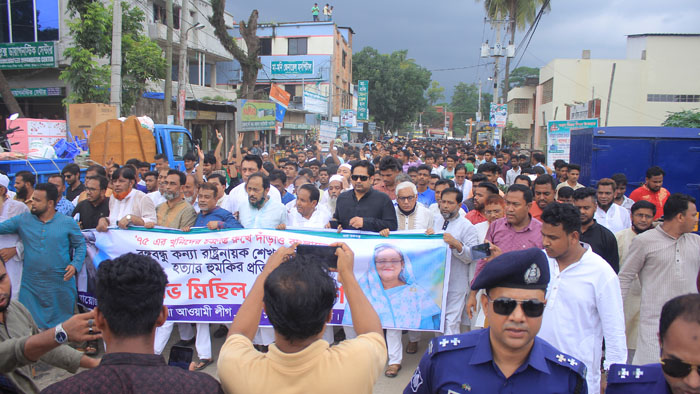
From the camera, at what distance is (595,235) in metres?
4.68

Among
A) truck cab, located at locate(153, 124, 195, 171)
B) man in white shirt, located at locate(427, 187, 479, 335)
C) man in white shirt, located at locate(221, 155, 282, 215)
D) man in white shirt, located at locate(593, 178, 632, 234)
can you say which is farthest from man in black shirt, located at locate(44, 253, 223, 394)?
truck cab, located at locate(153, 124, 195, 171)

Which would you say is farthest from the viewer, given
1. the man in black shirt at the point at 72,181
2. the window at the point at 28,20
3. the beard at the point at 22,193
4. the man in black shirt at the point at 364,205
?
the window at the point at 28,20

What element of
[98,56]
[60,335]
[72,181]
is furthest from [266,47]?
[60,335]

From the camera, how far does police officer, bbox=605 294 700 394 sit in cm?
173

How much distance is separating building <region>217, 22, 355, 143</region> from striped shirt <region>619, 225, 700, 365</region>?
3354cm

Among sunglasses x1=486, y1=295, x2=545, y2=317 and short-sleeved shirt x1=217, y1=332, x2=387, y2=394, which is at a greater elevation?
sunglasses x1=486, y1=295, x2=545, y2=317

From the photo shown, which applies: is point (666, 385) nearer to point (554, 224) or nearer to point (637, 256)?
point (554, 224)

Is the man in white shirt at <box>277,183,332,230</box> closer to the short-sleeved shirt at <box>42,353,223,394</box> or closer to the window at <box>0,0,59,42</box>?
the short-sleeved shirt at <box>42,353,223,394</box>

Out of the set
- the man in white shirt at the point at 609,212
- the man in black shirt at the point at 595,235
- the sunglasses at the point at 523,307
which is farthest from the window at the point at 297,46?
the sunglasses at the point at 523,307

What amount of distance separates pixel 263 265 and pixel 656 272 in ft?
12.1

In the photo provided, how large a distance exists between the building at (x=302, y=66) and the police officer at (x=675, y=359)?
35.6 meters

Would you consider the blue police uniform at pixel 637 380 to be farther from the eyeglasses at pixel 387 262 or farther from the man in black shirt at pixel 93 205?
the man in black shirt at pixel 93 205

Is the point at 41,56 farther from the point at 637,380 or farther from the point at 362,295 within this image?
the point at 637,380

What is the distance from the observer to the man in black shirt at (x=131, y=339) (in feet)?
5.61
